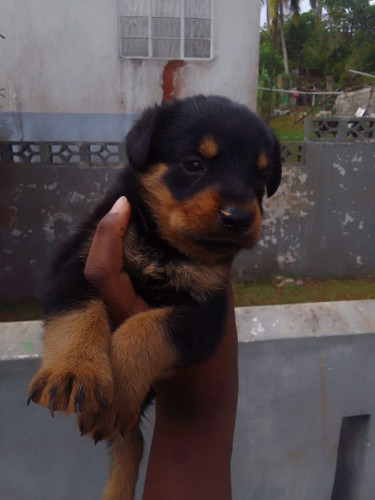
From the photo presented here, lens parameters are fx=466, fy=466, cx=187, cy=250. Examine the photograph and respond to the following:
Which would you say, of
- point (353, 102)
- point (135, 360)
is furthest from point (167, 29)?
point (353, 102)

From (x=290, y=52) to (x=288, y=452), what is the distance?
113 feet

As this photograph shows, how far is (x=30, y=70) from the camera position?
675cm

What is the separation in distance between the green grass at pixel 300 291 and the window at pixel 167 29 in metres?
3.54

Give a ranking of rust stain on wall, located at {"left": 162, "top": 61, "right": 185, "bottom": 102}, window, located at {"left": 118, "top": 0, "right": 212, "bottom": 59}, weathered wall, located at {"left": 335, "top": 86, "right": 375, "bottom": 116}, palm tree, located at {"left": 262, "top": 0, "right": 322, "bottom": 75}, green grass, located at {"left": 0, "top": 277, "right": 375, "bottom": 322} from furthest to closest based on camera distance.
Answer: palm tree, located at {"left": 262, "top": 0, "right": 322, "bottom": 75} → weathered wall, located at {"left": 335, "top": 86, "right": 375, "bottom": 116} → rust stain on wall, located at {"left": 162, "top": 61, "right": 185, "bottom": 102} → window, located at {"left": 118, "top": 0, "right": 212, "bottom": 59} → green grass, located at {"left": 0, "top": 277, "right": 375, "bottom": 322}

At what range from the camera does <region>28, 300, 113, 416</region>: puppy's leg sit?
4.01 ft

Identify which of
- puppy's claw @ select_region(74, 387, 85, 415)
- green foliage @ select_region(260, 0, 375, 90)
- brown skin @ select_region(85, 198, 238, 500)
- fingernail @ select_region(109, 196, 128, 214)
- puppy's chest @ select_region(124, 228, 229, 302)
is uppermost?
green foliage @ select_region(260, 0, 375, 90)

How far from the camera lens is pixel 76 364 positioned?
50.8 inches

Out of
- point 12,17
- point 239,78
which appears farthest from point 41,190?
point 239,78

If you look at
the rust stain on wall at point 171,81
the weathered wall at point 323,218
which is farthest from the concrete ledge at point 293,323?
the rust stain on wall at point 171,81

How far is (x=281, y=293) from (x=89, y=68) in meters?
4.25

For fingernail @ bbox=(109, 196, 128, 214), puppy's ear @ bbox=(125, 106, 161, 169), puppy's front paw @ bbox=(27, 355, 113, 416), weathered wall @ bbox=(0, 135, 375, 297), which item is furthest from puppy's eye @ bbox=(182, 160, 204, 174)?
weathered wall @ bbox=(0, 135, 375, 297)

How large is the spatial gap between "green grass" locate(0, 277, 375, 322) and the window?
3563 millimetres

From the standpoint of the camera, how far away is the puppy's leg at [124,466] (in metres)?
1.79

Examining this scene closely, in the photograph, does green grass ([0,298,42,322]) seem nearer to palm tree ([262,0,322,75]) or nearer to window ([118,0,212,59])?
window ([118,0,212,59])
